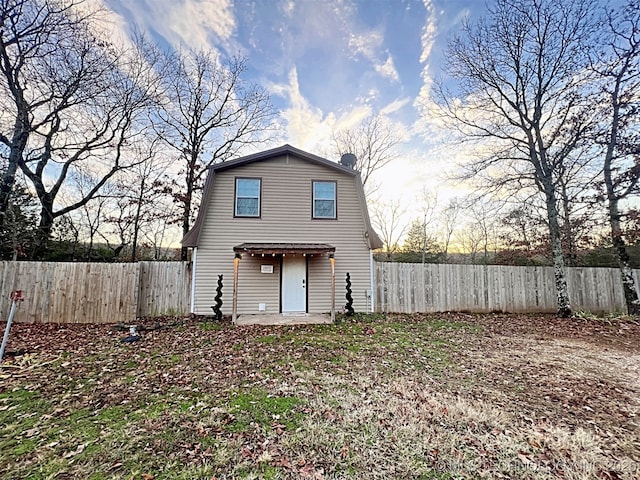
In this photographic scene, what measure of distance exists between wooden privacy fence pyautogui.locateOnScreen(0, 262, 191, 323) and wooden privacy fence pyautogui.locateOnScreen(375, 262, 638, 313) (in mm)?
7746

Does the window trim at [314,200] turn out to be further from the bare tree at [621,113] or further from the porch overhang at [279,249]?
the bare tree at [621,113]

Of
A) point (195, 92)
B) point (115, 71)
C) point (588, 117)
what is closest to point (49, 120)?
point (115, 71)

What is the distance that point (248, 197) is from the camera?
9.76m

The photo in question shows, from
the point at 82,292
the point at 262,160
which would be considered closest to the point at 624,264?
the point at 262,160

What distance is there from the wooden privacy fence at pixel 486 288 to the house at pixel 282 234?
1078 mm

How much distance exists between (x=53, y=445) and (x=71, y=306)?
709cm

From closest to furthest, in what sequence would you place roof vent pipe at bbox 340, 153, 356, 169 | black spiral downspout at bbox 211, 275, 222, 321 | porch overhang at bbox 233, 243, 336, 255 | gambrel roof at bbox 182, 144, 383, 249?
porch overhang at bbox 233, 243, 336, 255 < black spiral downspout at bbox 211, 275, 222, 321 < gambrel roof at bbox 182, 144, 383, 249 < roof vent pipe at bbox 340, 153, 356, 169

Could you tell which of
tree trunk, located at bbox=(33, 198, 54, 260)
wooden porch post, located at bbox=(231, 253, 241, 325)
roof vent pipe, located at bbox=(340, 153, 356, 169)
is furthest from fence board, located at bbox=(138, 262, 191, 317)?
roof vent pipe, located at bbox=(340, 153, 356, 169)

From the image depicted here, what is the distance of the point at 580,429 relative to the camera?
3182 millimetres

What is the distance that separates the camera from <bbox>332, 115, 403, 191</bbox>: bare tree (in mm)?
19984

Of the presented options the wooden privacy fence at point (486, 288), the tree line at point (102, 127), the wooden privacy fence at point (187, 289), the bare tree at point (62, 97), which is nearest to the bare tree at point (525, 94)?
the wooden privacy fence at point (486, 288)

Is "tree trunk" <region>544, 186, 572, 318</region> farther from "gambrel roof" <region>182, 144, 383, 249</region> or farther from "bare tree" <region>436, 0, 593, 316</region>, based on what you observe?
"gambrel roof" <region>182, 144, 383, 249</region>

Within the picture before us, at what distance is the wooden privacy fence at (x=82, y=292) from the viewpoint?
7902 mm

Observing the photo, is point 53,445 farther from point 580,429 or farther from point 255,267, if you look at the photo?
point 255,267
